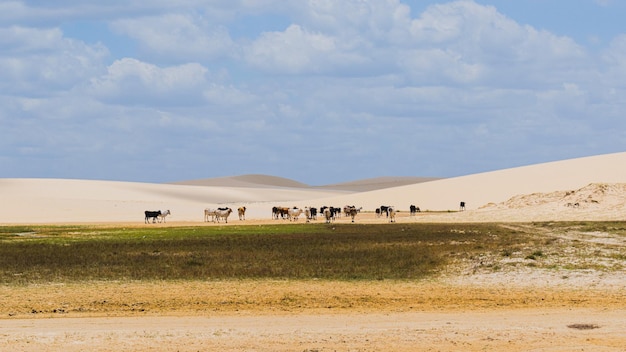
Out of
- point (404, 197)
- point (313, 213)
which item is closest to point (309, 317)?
point (313, 213)

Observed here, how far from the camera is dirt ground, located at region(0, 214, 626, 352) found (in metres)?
16.0

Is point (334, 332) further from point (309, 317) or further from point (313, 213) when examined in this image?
point (313, 213)

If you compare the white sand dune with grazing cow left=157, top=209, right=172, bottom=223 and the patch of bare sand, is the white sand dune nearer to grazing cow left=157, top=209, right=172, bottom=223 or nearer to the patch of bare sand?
grazing cow left=157, top=209, right=172, bottom=223

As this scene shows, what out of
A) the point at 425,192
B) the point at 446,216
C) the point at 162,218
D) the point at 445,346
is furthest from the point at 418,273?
the point at 425,192

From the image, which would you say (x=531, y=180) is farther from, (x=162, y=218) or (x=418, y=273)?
(x=418, y=273)

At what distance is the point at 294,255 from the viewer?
34.8m

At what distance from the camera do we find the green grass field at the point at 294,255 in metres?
28.5

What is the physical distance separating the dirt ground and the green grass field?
2356 millimetres

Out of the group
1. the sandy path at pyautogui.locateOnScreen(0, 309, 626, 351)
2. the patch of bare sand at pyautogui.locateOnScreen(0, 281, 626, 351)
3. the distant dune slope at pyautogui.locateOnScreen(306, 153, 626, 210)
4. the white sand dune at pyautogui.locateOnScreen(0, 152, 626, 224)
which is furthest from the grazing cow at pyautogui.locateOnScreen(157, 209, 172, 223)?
the sandy path at pyautogui.locateOnScreen(0, 309, 626, 351)

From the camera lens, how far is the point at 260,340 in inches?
639

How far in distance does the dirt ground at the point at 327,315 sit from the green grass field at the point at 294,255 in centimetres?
236

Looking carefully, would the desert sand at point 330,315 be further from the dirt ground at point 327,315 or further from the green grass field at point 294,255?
the green grass field at point 294,255

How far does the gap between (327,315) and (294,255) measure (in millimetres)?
15220

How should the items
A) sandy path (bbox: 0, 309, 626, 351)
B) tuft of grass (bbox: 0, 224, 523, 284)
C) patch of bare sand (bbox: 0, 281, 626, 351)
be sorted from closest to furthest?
sandy path (bbox: 0, 309, 626, 351) < patch of bare sand (bbox: 0, 281, 626, 351) < tuft of grass (bbox: 0, 224, 523, 284)
